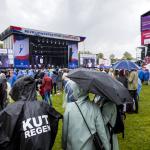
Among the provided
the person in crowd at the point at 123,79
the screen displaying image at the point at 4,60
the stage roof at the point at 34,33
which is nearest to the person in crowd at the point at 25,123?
the person in crowd at the point at 123,79

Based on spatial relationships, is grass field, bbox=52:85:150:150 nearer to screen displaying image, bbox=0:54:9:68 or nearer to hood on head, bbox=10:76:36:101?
hood on head, bbox=10:76:36:101

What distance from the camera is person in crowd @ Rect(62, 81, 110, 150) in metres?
3.61

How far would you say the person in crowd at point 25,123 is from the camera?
3.16 m

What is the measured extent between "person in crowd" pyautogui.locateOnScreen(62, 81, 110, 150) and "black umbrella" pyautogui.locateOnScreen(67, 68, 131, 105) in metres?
0.11

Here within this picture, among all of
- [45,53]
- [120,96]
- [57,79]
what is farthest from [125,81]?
[45,53]

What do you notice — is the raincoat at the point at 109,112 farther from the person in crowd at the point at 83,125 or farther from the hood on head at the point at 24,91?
the hood on head at the point at 24,91

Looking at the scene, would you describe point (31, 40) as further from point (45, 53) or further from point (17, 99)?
point (17, 99)

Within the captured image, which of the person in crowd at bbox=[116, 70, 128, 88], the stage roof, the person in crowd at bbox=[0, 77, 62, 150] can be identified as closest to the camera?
the person in crowd at bbox=[0, 77, 62, 150]

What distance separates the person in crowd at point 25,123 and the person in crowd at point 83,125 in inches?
11.3

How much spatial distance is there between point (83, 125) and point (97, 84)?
1.63 ft

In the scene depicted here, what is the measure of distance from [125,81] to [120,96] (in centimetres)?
687

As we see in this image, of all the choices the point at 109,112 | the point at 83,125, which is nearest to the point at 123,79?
the point at 109,112

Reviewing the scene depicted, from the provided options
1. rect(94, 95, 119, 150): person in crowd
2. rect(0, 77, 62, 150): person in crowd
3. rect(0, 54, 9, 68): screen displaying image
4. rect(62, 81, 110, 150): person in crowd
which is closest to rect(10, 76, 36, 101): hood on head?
rect(0, 77, 62, 150): person in crowd

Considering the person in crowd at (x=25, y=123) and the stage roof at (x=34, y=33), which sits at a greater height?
the stage roof at (x=34, y=33)
